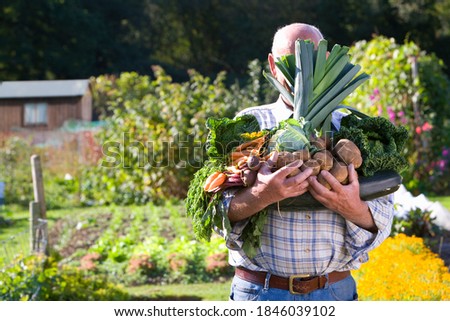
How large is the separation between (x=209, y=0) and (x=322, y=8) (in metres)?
6.38

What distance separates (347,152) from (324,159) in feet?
0.32

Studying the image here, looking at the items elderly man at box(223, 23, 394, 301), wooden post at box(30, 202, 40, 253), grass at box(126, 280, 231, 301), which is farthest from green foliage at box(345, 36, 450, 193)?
elderly man at box(223, 23, 394, 301)

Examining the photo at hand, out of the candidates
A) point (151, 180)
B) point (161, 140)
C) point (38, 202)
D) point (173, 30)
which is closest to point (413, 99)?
point (161, 140)

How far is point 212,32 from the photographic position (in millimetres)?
39438

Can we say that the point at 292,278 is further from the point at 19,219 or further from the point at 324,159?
the point at 19,219

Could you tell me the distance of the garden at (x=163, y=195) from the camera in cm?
569

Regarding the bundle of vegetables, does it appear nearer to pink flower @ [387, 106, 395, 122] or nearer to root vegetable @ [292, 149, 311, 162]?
root vegetable @ [292, 149, 311, 162]

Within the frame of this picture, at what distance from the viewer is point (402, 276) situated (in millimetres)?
4789

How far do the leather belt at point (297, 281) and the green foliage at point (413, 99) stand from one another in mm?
8681

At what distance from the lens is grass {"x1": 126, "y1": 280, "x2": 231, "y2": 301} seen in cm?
654

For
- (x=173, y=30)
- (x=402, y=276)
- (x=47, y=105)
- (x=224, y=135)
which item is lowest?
(x=402, y=276)

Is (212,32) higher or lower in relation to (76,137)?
higher

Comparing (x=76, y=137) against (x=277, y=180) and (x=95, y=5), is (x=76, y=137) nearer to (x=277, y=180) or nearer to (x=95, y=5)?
(x=277, y=180)
